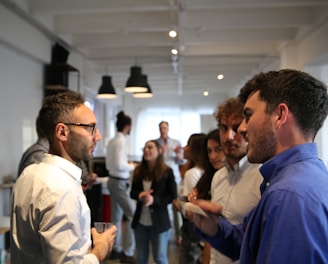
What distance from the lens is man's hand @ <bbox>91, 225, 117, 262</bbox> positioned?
4.92 ft

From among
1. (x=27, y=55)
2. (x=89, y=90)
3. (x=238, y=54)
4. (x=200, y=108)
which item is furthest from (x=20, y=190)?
(x=200, y=108)

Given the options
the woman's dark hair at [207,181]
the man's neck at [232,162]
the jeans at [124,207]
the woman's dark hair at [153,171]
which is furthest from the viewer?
the jeans at [124,207]

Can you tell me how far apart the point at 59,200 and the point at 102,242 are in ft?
1.17

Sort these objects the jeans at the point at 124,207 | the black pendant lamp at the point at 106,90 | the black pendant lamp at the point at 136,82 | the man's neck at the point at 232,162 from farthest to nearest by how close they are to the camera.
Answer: the black pendant lamp at the point at 106,90
the black pendant lamp at the point at 136,82
the jeans at the point at 124,207
the man's neck at the point at 232,162

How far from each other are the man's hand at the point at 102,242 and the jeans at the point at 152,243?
5.18 ft

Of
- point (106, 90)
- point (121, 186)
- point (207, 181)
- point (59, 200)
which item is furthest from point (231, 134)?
point (106, 90)

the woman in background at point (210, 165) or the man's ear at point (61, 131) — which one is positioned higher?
the man's ear at point (61, 131)

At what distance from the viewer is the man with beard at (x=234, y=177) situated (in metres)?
1.65

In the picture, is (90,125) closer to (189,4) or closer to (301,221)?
(301,221)

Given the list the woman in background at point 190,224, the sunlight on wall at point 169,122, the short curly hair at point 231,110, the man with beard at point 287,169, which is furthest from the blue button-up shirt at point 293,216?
the sunlight on wall at point 169,122

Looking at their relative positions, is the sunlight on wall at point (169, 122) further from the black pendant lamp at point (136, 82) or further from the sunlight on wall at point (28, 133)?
the sunlight on wall at point (28, 133)

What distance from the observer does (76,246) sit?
1324 mm

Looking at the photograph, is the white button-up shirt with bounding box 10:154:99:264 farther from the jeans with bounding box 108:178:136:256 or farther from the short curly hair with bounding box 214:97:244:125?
the jeans with bounding box 108:178:136:256

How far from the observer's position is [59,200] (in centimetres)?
131
